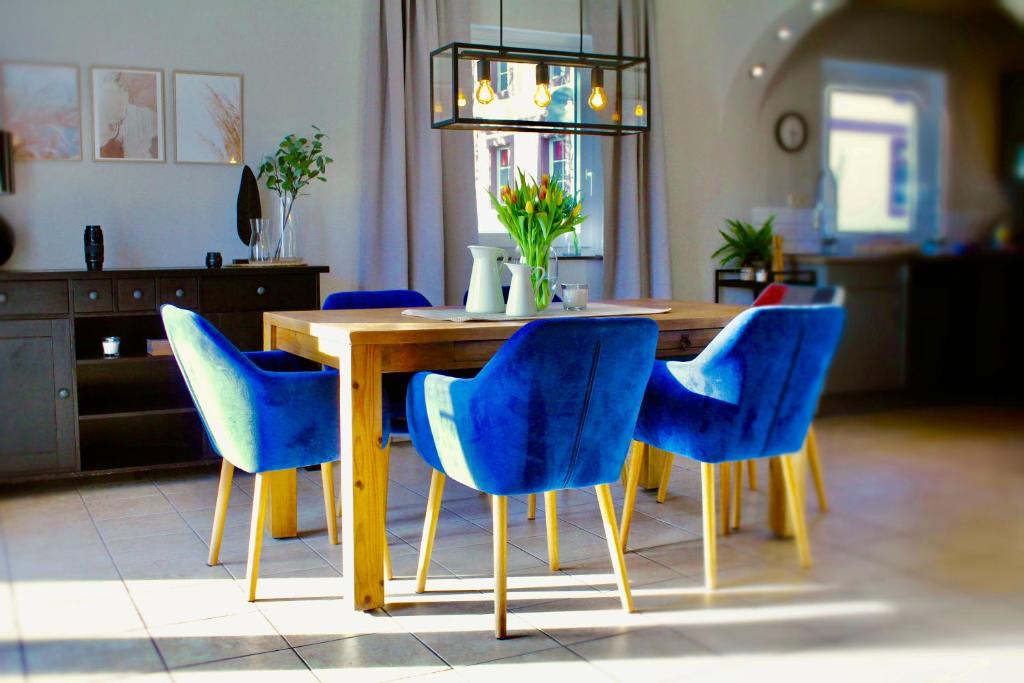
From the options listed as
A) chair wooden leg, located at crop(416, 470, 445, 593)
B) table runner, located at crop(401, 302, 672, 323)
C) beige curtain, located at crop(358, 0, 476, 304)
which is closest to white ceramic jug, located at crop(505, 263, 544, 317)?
table runner, located at crop(401, 302, 672, 323)

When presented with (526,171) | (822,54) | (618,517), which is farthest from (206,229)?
(822,54)

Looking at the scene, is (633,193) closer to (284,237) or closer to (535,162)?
(535,162)

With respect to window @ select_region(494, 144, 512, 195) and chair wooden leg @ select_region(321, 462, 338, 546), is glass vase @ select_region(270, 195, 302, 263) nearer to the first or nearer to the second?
window @ select_region(494, 144, 512, 195)

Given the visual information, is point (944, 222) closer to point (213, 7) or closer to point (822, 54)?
point (822, 54)

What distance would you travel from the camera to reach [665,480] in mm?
3193

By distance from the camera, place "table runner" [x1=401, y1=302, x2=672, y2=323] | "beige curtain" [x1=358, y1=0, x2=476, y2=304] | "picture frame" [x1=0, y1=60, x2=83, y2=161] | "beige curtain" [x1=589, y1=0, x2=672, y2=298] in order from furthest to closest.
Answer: "beige curtain" [x1=589, y1=0, x2=672, y2=298]
"beige curtain" [x1=358, y1=0, x2=476, y2=304]
"picture frame" [x1=0, y1=60, x2=83, y2=161]
"table runner" [x1=401, y1=302, x2=672, y2=323]

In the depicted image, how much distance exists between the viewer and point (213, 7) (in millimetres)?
4090

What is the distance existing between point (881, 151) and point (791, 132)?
0.27 ft

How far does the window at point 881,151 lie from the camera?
1.13 ft

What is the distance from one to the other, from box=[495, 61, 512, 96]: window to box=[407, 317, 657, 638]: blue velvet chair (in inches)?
33.9

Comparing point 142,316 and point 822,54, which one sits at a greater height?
point 822,54

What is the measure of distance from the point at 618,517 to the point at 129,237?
2.38 meters

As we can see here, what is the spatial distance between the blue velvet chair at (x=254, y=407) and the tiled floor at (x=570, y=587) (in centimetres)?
34

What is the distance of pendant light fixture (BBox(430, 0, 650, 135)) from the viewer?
259cm
